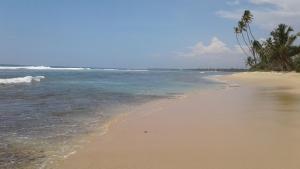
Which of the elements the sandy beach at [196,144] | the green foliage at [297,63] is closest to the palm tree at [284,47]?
the green foliage at [297,63]

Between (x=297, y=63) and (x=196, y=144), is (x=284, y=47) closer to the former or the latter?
(x=297, y=63)

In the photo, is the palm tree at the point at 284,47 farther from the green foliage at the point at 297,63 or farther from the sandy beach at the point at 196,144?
the sandy beach at the point at 196,144

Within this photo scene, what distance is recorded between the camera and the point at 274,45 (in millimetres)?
65500

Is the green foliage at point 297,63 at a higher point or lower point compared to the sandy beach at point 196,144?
higher

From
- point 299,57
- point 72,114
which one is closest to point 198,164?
point 72,114

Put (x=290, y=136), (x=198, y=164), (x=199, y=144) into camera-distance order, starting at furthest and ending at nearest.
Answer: (x=290, y=136), (x=199, y=144), (x=198, y=164)

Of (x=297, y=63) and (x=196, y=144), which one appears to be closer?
(x=196, y=144)

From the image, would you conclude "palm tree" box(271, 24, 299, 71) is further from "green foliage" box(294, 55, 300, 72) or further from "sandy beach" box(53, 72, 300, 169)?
"sandy beach" box(53, 72, 300, 169)

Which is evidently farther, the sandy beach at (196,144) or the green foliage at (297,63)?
the green foliage at (297,63)

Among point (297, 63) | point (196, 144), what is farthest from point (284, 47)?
point (196, 144)

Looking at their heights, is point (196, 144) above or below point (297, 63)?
below

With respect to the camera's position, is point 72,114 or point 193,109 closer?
point 72,114

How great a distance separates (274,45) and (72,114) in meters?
58.8

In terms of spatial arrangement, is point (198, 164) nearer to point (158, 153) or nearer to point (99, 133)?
point (158, 153)
